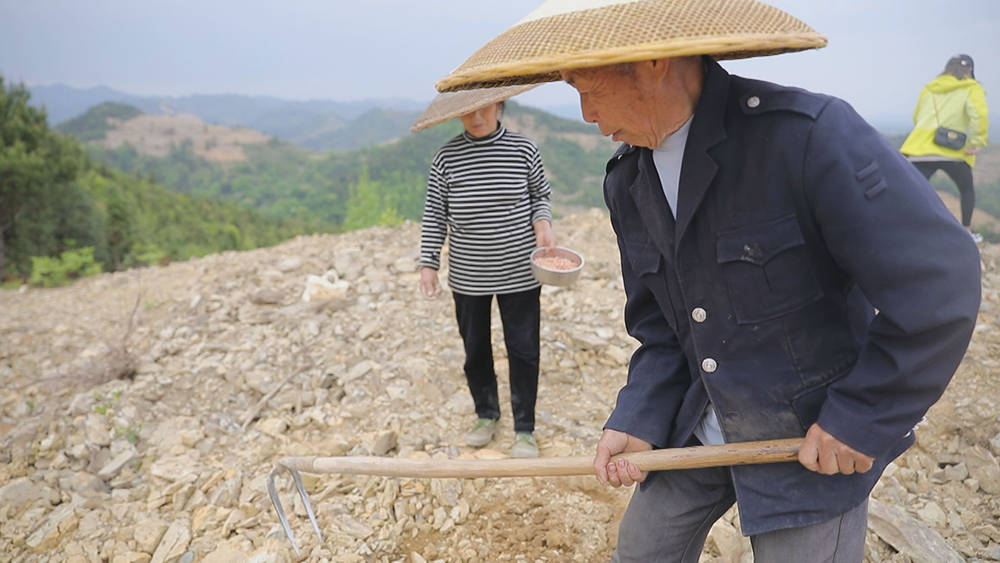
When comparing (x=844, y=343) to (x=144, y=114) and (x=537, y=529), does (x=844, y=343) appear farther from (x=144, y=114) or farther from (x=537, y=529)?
(x=144, y=114)

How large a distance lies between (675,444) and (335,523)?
66.8 inches

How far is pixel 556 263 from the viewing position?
2912mm

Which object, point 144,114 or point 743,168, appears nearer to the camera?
point 743,168

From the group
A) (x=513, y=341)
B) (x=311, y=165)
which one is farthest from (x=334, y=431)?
(x=311, y=165)

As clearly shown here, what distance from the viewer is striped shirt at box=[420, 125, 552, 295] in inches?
111

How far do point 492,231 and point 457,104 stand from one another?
2.00ft

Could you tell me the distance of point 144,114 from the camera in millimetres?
88875

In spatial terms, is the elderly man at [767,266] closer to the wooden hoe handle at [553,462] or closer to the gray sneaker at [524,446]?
the wooden hoe handle at [553,462]

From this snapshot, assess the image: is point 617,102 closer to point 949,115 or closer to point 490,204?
point 490,204

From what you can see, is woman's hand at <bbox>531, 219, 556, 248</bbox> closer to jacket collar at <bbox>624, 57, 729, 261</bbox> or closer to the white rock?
jacket collar at <bbox>624, 57, 729, 261</bbox>

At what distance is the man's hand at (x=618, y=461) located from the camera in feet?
Result: 4.80

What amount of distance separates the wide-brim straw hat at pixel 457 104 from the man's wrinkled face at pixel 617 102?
1124 mm

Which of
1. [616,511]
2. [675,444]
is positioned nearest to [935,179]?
[616,511]

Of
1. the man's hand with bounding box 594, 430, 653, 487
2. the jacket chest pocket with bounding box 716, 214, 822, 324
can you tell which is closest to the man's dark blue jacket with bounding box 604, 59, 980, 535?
the jacket chest pocket with bounding box 716, 214, 822, 324
